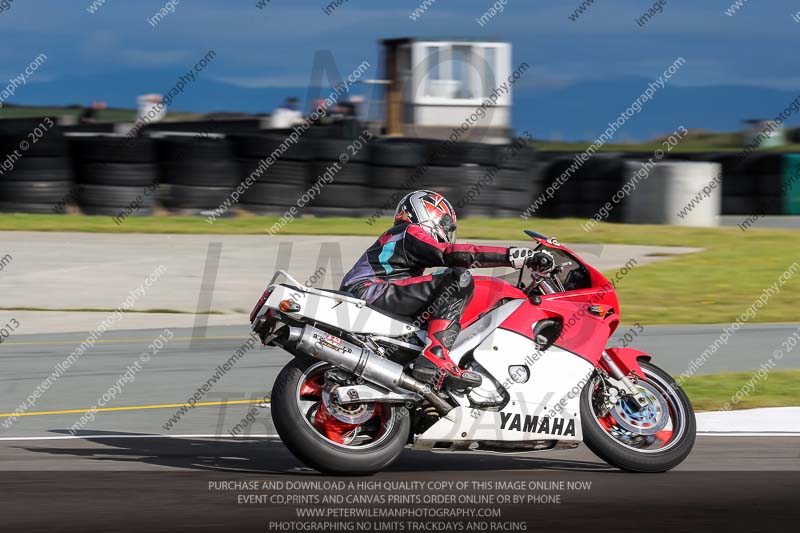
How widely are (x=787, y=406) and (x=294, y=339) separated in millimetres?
4251

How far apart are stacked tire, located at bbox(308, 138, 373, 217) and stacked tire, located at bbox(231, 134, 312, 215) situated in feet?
0.77

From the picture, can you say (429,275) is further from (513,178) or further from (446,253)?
(513,178)

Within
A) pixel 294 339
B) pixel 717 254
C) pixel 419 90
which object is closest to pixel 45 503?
pixel 294 339

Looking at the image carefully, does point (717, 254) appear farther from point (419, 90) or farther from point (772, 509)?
point (772, 509)

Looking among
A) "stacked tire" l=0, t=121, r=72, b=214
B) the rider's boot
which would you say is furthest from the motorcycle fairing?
"stacked tire" l=0, t=121, r=72, b=214

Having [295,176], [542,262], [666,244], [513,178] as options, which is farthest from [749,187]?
[542,262]

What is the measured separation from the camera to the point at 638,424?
629 cm

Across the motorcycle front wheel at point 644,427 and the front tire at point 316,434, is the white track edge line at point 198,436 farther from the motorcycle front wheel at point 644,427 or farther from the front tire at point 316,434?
the front tire at point 316,434

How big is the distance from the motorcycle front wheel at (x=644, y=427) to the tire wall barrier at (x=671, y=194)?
1497cm

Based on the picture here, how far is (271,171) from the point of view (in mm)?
19172

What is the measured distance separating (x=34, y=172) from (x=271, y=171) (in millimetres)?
3802

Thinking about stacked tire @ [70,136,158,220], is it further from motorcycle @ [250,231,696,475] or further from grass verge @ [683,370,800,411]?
motorcycle @ [250,231,696,475]

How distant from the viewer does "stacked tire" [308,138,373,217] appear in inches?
754

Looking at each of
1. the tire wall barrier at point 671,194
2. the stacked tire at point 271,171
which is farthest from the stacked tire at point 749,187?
the stacked tire at point 271,171
